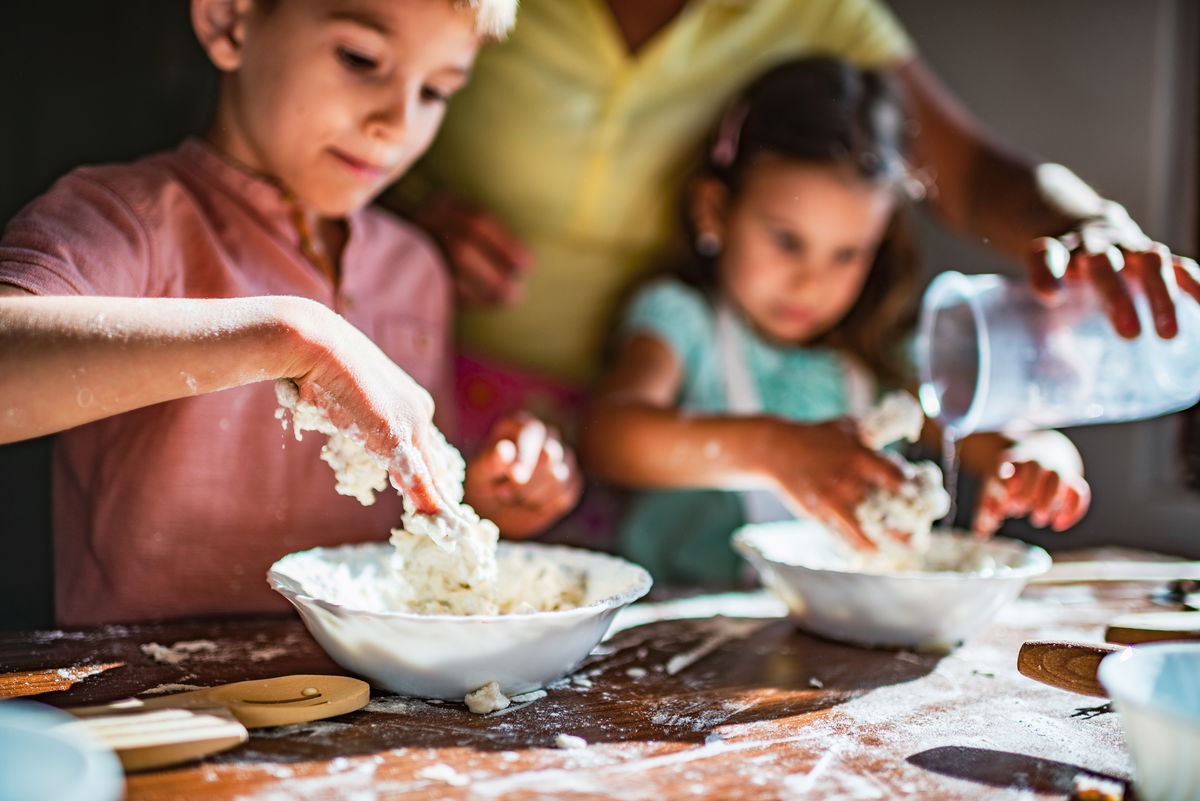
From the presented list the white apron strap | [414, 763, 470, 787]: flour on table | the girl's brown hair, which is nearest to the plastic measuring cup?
the girl's brown hair

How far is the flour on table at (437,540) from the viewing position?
916mm

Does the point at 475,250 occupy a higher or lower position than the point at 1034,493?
higher

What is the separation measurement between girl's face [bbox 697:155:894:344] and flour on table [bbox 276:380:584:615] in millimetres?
859

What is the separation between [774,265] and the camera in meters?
1.68

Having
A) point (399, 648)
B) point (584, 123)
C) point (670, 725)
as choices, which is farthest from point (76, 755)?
point (584, 123)

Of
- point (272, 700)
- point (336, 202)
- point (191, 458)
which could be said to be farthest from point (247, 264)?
point (272, 700)

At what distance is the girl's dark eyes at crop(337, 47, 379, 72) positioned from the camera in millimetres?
Answer: 1120

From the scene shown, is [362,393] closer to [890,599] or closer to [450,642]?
[450,642]

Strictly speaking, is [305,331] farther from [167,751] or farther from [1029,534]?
[1029,534]

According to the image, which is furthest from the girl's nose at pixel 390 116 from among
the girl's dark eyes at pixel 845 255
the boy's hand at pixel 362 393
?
the girl's dark eyes at pixel 845 255

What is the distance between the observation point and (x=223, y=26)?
1.17 metres

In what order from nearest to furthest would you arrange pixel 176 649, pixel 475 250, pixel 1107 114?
1. pixel 176 649
2. pixel 475 250
3. pixel 1107 114

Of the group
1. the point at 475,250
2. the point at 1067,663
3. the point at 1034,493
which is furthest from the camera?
the point at 475,250

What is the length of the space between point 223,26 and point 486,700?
0.84 metres
